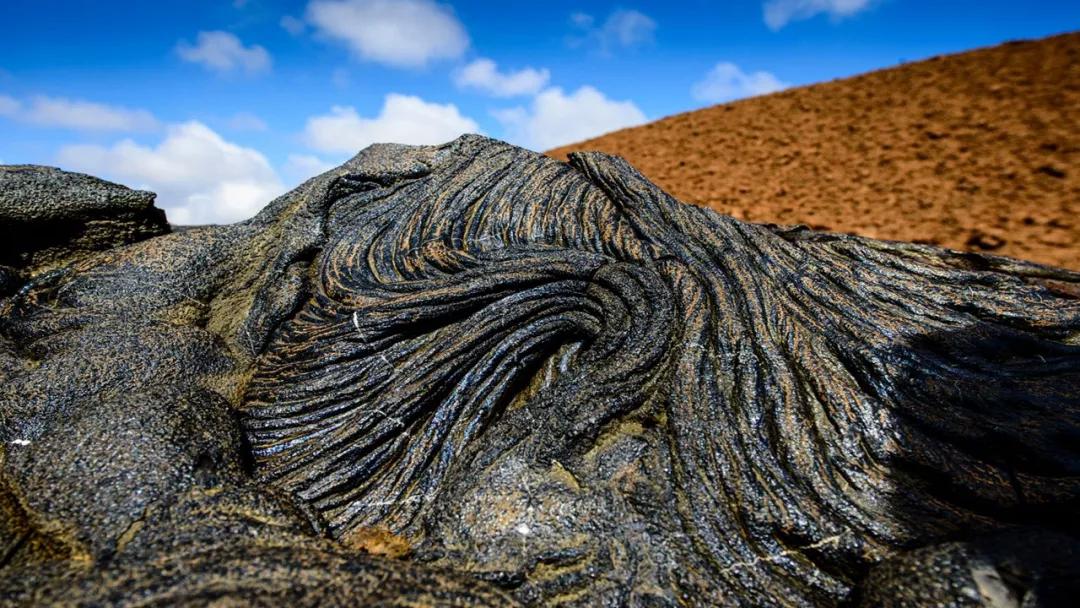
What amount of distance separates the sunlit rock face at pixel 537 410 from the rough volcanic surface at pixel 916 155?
515cm

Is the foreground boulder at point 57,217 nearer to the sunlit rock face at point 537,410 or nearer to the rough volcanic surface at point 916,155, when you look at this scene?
the sunlit rock face at point 537,410

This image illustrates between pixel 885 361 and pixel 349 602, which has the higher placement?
pixel 885 361

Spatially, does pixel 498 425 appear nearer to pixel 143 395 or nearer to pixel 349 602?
pixel 349 602

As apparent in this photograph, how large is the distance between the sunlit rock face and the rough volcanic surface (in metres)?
5.15

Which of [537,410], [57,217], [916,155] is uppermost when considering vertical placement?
[916,155]

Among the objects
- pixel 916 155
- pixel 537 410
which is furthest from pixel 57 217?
pixel 916 155

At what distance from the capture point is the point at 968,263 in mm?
3568

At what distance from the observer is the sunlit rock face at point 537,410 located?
2021 mm

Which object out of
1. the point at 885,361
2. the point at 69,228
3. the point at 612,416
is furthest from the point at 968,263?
the point at 69,228

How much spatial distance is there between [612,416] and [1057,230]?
23.5 feet

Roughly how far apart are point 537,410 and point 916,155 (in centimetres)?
1048

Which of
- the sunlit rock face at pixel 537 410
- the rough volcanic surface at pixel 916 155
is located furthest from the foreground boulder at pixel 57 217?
the rough volcanic surface at pixel 916 155

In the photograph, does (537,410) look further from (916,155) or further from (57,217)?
(916,155)

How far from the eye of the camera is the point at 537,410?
8.73 ft
